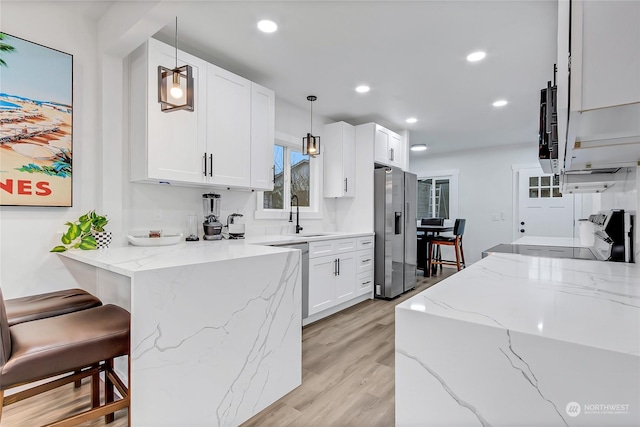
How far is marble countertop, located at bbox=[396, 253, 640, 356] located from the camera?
0.65 metres

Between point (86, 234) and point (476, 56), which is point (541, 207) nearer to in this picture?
point (476, 56)

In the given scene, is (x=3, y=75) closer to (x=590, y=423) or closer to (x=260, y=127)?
(x=260, y=127)

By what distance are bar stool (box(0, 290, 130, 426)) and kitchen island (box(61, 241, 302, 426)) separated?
0.11 m

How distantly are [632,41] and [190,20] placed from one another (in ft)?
8.01

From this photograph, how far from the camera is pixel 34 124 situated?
196cm

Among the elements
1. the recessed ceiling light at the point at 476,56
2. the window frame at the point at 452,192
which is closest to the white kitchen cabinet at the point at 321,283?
the recessed ceiling light at the point at 476,56

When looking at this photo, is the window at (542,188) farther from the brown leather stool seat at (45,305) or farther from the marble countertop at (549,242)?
the brown leather stool seat at (45,305)

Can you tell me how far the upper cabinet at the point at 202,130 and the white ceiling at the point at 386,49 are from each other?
0.26m

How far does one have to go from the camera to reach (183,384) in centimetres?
148

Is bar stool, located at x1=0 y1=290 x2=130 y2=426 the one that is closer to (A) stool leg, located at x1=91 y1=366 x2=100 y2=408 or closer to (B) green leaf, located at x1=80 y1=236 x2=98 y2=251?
(A) stool leg, located at x1=91 y1=366 x2=100 y2=408

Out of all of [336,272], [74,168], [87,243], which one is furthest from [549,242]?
[74,168]

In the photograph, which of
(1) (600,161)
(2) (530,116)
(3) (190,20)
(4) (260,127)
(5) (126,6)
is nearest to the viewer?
(1) (600,161)

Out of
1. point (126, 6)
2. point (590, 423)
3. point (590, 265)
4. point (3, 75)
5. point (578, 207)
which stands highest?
point (126, 6)

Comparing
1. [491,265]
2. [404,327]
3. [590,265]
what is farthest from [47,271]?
[590,265]
